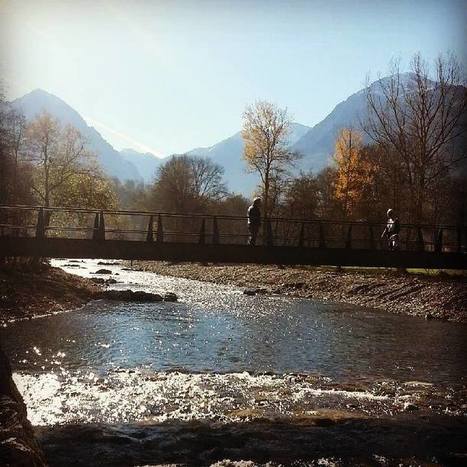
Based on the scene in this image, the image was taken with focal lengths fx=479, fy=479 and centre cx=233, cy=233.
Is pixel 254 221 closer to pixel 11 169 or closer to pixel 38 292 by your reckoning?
pixel 38 292

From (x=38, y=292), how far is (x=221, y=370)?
15282mm

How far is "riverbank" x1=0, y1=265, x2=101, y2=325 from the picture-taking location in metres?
22.2

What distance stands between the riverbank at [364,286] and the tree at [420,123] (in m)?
5.22

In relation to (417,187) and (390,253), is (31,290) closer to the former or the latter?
(390,253)

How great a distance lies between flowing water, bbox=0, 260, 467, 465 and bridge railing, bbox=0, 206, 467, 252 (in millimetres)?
3843

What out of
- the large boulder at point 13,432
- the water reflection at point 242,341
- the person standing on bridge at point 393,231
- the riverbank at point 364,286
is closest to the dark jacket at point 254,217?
the water reflection at point 242,341

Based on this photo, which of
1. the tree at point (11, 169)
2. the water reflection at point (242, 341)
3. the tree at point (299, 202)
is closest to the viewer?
the water reflection at point (242, 341)

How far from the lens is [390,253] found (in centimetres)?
1808

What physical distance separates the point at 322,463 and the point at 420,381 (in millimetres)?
6258

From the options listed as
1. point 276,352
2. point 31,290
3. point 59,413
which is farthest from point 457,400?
point 31,290

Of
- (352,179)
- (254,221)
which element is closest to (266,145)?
(352,179)

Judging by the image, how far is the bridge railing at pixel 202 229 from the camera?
16094 mm

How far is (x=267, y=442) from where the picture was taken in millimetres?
9547

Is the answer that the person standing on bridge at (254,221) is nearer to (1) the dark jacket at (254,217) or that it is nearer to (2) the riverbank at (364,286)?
(1) the dark jacket at (254,217)
